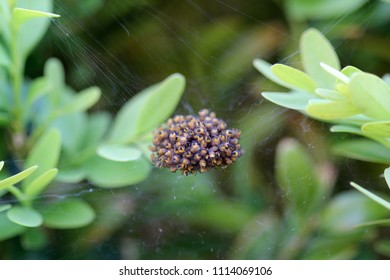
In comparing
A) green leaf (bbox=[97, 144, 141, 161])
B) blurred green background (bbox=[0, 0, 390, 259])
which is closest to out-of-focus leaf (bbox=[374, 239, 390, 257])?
blurred green background (bbox=[0, 0, 390, 259])

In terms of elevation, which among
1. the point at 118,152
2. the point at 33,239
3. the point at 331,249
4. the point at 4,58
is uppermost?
the point at 4,58

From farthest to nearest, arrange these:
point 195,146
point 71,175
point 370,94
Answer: point 71,175, point 195,146, point 370,94

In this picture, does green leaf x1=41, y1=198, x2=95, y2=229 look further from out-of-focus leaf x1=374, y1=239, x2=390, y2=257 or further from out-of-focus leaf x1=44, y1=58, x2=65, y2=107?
out-of-focus leaf x1=374, y1=239, x2=390, y2=257

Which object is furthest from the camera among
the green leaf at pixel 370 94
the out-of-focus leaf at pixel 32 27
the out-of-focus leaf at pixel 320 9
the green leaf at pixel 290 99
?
the out-of-focus leaf at pixel 320 9

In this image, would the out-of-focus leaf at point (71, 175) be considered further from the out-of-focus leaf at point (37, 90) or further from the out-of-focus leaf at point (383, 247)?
the out-of-focus leaf at point (383, 247)

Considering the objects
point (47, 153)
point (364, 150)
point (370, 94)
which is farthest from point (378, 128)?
point (47, 153)

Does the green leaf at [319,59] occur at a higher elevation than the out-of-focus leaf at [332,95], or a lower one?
lower

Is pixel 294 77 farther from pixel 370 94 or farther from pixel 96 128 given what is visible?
pixel 96 128

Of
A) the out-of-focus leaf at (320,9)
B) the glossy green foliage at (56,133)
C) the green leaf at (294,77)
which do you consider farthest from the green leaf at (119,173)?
the out-of-focus leaf at (320,9)

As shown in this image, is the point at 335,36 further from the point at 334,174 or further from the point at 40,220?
the point at 40,220
